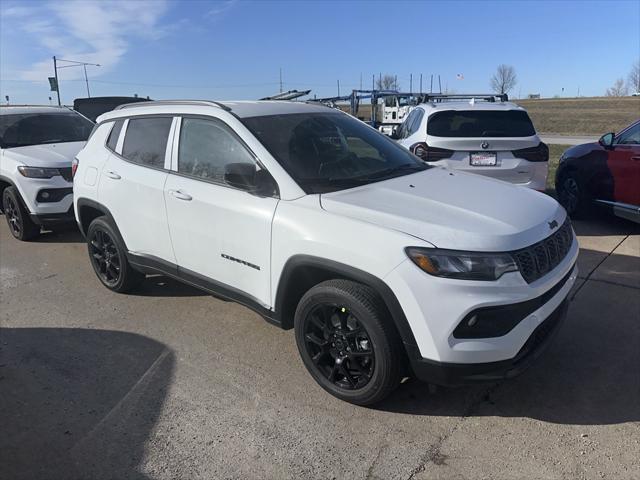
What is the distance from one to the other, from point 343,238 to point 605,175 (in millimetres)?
5360

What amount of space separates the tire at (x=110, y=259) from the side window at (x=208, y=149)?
1.22 metres

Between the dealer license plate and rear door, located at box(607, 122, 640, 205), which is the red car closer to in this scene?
rear door, located at box(607, 122, 640, 205)

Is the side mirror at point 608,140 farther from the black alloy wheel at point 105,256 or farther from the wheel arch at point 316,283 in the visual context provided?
the black alloy wheel at point 105,256

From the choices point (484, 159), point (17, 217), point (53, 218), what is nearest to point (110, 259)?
point (53, 218)

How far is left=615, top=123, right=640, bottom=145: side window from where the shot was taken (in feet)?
21.5

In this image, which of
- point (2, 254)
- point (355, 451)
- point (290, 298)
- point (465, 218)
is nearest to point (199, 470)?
point (355, 451)

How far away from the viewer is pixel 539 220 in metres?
3.11

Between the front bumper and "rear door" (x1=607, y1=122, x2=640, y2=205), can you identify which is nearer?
the front bumper

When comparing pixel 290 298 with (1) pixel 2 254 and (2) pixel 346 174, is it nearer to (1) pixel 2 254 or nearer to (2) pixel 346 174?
(2) pixel 346 174

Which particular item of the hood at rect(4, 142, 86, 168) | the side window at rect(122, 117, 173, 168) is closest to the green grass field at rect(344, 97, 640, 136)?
the hood at rect(4, 142, 86, 168)

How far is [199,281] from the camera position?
4031 mm

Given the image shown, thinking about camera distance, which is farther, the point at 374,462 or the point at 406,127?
the point at 406,127

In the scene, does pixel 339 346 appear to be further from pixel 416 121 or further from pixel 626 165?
pixel 626 165

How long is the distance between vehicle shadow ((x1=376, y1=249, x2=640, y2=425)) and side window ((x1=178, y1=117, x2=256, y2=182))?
1942 millimetres
